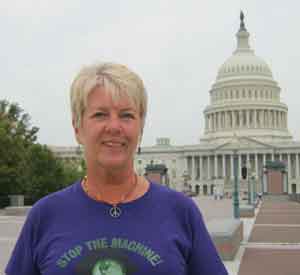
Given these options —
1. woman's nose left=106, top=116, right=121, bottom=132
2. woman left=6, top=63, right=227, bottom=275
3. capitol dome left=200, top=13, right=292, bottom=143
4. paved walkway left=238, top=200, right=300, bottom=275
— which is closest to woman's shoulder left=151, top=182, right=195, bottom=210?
woman left=6, top=63, right=227, bottom=275

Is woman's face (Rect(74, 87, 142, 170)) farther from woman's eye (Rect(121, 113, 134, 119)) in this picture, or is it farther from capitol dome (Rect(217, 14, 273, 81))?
capitol dome (Rect(217, 14, 273, 81))

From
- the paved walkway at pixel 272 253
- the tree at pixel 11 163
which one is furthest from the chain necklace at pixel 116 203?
the tree at pixel 11 163

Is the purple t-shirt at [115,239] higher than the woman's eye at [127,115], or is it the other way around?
the woman's eye at [127,115]

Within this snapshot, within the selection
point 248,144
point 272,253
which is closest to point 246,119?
point 248,144

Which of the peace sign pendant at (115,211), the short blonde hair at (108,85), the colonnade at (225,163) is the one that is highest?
the colonnade at (225,163)

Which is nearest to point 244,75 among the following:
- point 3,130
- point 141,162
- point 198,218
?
point 141,162

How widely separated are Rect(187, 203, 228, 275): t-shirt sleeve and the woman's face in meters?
0.46

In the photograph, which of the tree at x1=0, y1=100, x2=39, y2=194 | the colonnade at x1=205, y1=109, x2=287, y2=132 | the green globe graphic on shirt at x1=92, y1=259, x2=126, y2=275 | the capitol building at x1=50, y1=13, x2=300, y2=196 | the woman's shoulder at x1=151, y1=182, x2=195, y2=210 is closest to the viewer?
the green globe graphic on shirt at x1=92, y1=259, x2=126, y2=275

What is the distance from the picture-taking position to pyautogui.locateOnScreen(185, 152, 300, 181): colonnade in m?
144

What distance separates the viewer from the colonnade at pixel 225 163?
144375mm

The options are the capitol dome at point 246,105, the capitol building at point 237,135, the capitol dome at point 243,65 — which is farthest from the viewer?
the capitol dome at point 243,65

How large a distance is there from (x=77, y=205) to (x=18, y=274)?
449mm

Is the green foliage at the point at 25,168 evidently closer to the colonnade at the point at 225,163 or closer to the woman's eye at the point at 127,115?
the woman's eye at the point at 127,115

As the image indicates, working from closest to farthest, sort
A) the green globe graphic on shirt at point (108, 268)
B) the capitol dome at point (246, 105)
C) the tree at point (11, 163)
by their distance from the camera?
the green globe graphic on shirt at point (108, 268) → the tree at point (11, 163) → the capitol dome at point (246, 105)
